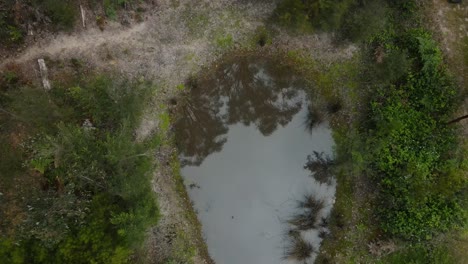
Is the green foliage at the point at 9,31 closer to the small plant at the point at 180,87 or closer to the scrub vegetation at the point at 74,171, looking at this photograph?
Answer: the scrub vegetation at the point at 74,171

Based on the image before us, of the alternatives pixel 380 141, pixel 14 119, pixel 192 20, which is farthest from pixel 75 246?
pixel 380 141

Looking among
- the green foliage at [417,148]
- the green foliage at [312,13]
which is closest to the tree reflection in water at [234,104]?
the green foliage at [312,13]

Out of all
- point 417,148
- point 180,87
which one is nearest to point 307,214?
point 417,148

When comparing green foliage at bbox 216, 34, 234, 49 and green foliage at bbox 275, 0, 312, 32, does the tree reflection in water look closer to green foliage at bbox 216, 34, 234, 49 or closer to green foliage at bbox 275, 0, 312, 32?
green foliage at bbox 216, 34, 234, 49

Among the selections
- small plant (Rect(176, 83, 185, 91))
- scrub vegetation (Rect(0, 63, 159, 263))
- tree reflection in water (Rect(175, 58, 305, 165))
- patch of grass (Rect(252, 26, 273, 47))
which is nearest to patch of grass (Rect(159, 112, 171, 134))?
tree reflection in water (Rect(175, 58, 305, 165))

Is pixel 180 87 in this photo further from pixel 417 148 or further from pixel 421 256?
pixel 421 256
